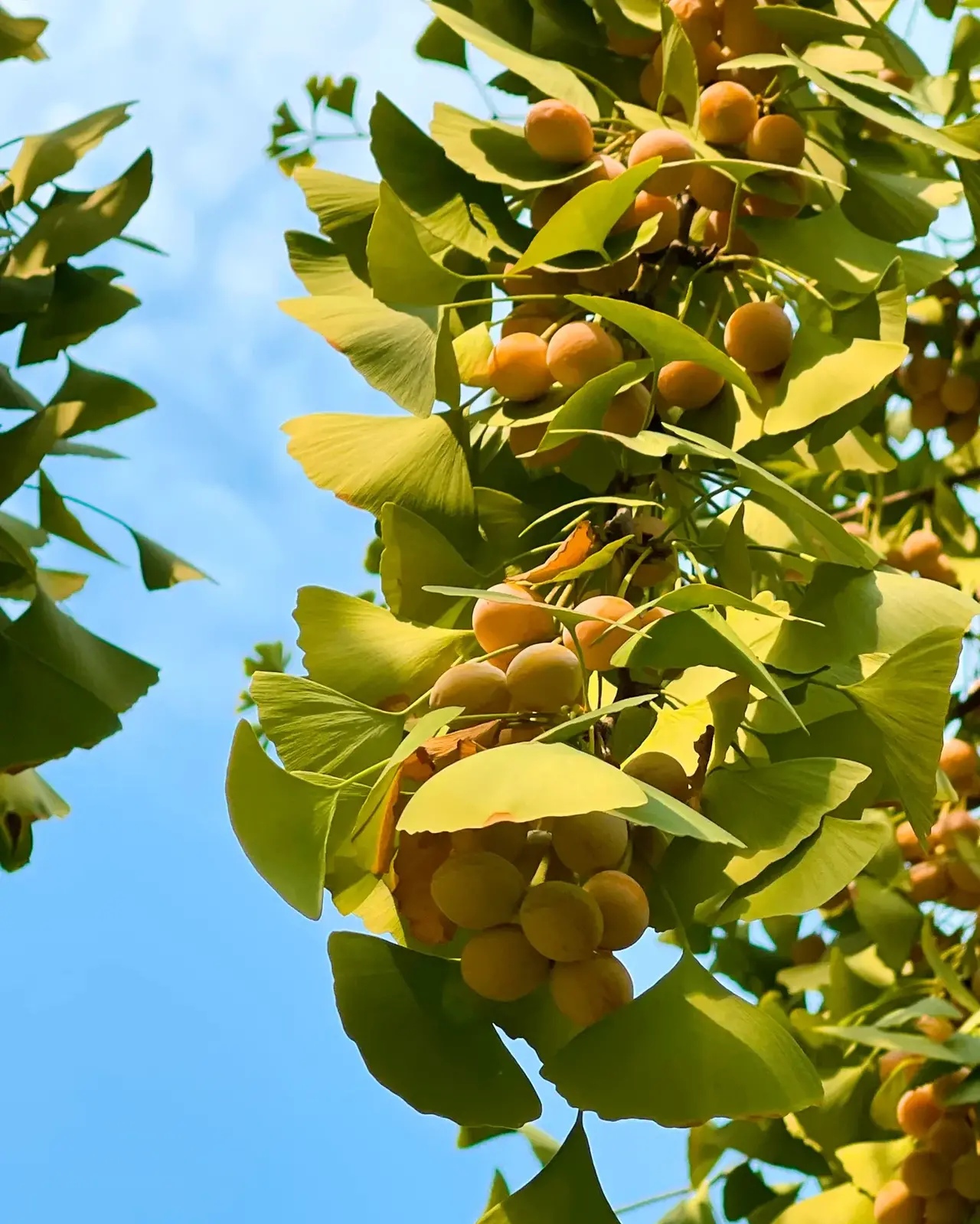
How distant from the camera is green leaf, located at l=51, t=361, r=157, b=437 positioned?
3.55 ft

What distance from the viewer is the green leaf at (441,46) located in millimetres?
987

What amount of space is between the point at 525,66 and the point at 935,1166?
845 millimetres

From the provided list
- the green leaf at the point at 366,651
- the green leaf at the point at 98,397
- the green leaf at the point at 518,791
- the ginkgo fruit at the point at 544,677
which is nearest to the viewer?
the green leaf at the point at 518,791

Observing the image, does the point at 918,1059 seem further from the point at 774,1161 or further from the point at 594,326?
the point at 594,326

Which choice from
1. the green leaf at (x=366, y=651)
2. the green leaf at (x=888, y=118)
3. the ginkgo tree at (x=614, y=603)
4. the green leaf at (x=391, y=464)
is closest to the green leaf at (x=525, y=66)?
the ginkgo tree at (x=614, y=603)

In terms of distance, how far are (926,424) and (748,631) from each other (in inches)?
40.3

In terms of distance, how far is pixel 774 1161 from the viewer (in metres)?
1.08

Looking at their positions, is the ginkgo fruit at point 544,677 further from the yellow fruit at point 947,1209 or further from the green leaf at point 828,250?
the yellow fruit at point 947,1209

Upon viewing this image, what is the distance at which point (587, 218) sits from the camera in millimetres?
555

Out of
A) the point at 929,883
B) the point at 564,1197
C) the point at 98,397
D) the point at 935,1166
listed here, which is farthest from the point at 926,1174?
the point at 98,397

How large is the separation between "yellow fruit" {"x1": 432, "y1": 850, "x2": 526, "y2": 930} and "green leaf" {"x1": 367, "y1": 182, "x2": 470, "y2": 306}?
0.99 ft

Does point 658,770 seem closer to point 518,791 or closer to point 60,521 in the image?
point 518,791

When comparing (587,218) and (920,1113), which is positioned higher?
(587,218)

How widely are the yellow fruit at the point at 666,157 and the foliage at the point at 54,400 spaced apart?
1.67 feet
